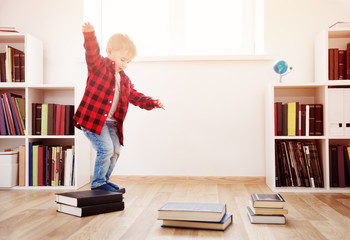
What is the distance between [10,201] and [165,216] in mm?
1187

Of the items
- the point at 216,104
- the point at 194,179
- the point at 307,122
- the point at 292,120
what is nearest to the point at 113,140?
the point at 194,179

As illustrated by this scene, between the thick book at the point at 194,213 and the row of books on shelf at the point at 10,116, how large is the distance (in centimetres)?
166

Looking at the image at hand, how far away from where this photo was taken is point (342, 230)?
1.53 metres

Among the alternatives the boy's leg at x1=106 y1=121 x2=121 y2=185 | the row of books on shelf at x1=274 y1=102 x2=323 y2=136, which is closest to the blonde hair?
the boy's leg at x1=106 y1=121 x2=121 y2=185

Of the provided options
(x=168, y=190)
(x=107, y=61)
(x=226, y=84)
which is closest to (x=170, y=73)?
(x=226, y=84)

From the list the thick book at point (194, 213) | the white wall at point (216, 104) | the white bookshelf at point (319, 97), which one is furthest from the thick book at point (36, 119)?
the white bookshelf at point (319, 97)

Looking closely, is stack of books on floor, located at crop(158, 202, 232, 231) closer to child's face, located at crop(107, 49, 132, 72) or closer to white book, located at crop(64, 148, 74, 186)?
child's face, located at crop(107, 49, 132, 72)

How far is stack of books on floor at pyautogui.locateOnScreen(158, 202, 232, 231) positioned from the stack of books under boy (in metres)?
0.41

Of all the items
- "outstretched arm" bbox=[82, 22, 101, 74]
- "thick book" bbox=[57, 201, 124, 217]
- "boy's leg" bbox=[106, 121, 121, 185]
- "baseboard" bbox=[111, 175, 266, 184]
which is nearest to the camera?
"thick book" bbox=[57, 201, 124, 217]

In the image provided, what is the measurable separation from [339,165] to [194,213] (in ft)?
5.01

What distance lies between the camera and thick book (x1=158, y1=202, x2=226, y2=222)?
1.52m

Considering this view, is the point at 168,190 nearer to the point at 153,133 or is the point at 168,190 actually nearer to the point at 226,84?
the point at 153,133

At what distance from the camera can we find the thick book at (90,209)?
1775 millimetres

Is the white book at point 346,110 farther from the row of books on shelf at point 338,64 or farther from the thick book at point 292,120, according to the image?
the thick book at point 292,120
